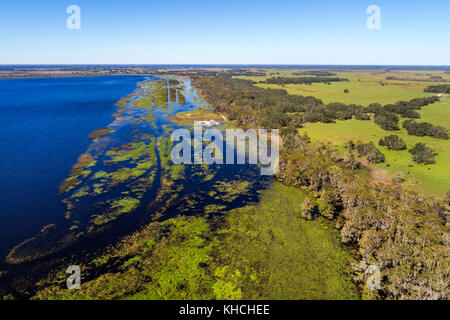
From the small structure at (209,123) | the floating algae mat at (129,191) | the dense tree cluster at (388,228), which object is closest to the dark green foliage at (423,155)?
the dense tree cluster at (388,228)

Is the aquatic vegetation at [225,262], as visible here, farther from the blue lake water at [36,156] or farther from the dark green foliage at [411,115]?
the dark green foliage at [411,115]

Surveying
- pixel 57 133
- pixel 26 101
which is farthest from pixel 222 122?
pixel 26 101

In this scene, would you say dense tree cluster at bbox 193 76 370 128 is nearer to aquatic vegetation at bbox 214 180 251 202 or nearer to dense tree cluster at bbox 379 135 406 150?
dense tree cluster at bbox 379 135 406 150

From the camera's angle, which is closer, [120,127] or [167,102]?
→ [120,127]

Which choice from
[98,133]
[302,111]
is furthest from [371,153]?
[98,133]

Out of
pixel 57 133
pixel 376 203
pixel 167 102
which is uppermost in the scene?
pixel 167 102

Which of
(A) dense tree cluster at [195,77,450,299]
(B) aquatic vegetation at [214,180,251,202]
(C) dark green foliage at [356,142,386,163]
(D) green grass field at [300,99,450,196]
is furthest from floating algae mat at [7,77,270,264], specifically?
(D) green grass field at [300,99,450,196]
